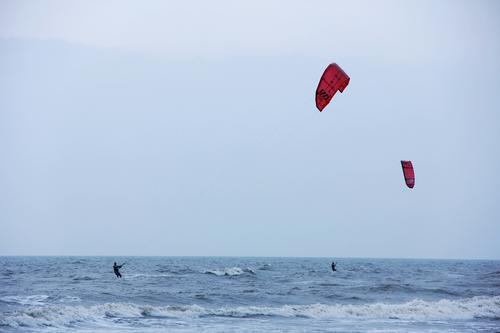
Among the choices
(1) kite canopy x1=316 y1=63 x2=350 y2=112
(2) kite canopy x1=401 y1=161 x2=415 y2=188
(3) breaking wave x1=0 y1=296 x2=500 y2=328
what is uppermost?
(1) kite canopy x1=316 y1=63 x2=350 y2=112

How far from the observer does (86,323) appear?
829 inches

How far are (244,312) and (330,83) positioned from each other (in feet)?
29.7

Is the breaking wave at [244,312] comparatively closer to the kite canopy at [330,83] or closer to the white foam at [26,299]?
the white foam at [26,299]

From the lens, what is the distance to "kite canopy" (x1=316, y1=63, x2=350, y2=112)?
21.3 meters

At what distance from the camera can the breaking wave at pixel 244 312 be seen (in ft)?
69.6

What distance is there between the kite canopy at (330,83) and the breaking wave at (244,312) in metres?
7.96

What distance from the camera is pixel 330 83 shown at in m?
21.4

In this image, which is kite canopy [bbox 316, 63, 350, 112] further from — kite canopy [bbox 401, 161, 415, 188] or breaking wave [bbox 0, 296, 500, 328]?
breaking wave [bbox 0, 296, 500, 328]

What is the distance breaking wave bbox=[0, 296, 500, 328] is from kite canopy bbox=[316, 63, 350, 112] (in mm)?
7956

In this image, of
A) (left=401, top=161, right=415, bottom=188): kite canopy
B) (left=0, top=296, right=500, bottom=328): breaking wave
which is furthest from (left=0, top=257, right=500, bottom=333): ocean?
(left=401, top=161, right=415, bottom=188): kite canopy

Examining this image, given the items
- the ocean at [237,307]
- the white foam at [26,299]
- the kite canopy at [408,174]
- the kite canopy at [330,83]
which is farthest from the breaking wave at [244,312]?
the kite canopy at [330,83]

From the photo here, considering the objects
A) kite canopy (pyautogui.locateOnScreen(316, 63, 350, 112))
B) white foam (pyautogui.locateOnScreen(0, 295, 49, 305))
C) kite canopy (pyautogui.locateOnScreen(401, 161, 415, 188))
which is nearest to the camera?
kite canopy (pyautogui.locateOnScreen(316, 63, 350, 112))

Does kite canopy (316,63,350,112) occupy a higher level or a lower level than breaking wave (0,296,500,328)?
higher

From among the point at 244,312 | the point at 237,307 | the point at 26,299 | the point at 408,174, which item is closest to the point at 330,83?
the point at 408,174
